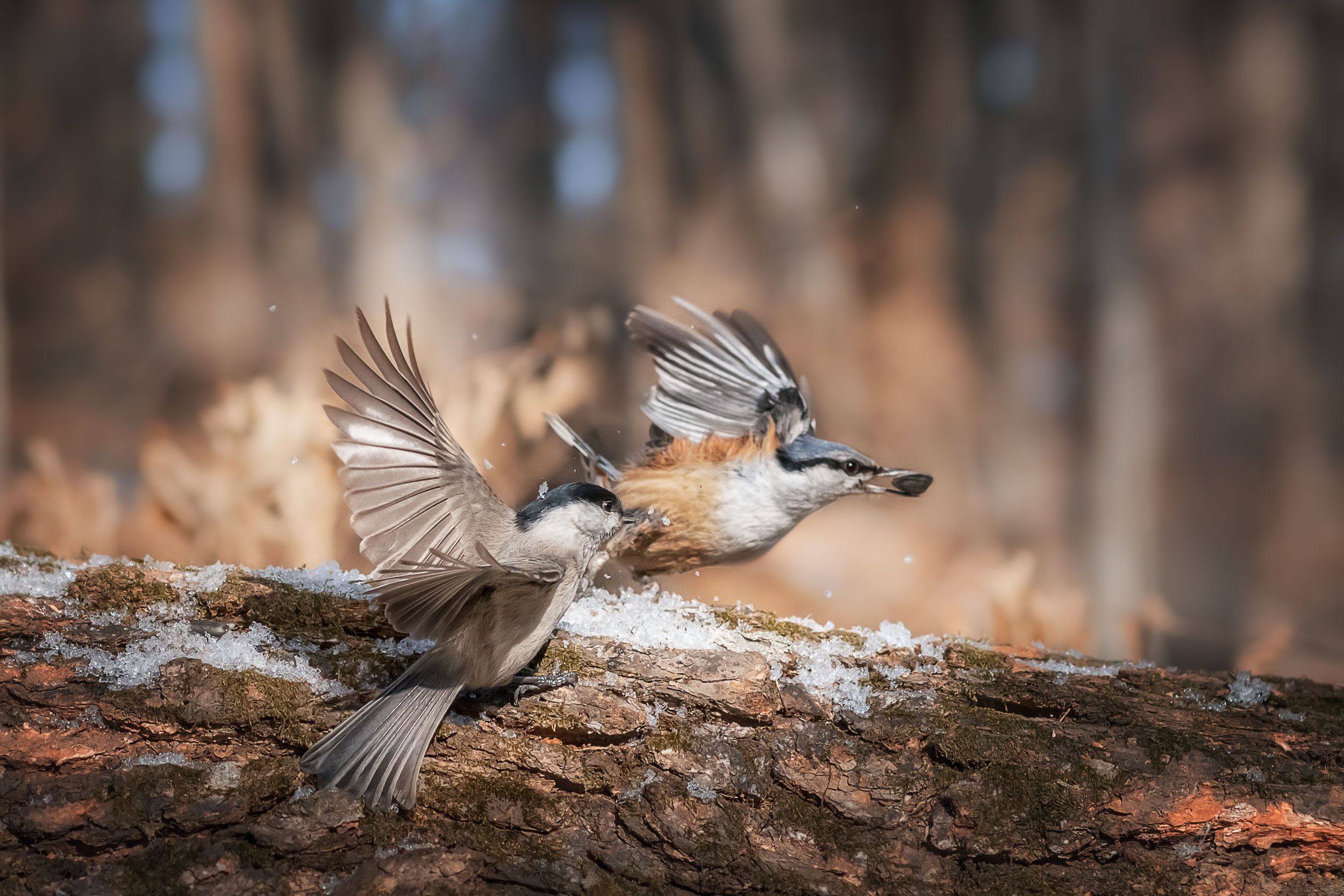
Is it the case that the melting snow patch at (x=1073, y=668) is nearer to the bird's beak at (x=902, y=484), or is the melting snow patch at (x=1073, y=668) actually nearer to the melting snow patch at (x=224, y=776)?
the bird's beak at (x=902, y=484)

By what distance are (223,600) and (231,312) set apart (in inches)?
58.5

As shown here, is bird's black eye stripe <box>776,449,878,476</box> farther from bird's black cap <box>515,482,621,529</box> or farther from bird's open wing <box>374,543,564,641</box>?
bird's open wing <box>374,543,564,641</box>

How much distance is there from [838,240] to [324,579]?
5.77 feet

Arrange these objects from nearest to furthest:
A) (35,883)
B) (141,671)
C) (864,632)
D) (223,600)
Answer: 1. (35,883)
2. (141,671)
3. (223,600)
4. (864,632)

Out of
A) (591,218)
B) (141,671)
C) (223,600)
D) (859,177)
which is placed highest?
(859,177)

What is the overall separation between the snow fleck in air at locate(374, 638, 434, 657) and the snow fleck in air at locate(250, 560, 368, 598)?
0.25ft

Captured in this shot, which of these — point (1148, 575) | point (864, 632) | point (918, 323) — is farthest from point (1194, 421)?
point (864, 632)

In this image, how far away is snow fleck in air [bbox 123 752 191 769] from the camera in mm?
936

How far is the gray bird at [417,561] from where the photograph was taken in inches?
36.1

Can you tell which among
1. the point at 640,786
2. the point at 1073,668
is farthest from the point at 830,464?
the point at 640,786

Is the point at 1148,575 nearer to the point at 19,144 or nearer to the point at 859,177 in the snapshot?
the point at 859,177

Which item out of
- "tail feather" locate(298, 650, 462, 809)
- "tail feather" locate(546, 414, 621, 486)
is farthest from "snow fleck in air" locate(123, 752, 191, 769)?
"tail feather" locate(546, 414, 621, 486)

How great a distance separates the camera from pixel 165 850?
2.83ft

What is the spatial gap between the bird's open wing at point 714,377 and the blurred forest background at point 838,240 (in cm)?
61
